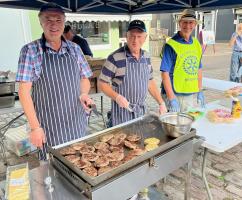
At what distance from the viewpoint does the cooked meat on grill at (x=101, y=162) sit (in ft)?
4.26

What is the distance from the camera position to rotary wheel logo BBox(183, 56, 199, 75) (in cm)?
257

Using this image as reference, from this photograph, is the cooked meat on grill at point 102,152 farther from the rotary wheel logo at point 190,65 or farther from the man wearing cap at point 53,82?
the rotary wheel logo at point 190,65

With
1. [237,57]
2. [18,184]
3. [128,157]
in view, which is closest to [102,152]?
[128,157]

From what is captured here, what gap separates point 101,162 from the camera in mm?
1318

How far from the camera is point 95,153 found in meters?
1.42

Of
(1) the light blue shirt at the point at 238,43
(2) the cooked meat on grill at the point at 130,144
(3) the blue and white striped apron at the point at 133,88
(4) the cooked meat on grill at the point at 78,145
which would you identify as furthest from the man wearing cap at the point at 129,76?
(1) the light blue shirt at the point at 238,43

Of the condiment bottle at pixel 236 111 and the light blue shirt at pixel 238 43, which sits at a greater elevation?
the light blue shirt at pixel 238 43

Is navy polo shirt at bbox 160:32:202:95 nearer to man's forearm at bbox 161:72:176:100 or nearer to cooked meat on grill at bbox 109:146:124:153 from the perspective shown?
man's forearm at bbox 161:72:176:100

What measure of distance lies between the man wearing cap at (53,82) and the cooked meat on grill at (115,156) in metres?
0.47

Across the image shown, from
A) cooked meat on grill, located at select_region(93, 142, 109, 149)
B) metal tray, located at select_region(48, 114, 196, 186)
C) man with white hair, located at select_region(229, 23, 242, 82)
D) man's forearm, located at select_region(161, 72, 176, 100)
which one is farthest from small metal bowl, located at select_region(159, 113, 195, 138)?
man with white hair, located at select_region(229, 23, 242, 82)

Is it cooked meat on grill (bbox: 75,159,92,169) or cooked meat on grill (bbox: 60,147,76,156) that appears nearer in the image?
cooked meat on grill (bbox: 75,159,92,169)

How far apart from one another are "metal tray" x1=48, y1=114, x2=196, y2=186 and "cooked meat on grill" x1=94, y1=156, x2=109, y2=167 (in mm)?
111

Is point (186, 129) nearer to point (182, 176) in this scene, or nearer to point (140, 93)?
point (140, 93)

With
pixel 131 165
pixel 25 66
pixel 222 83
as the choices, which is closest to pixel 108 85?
pixel 25 66
